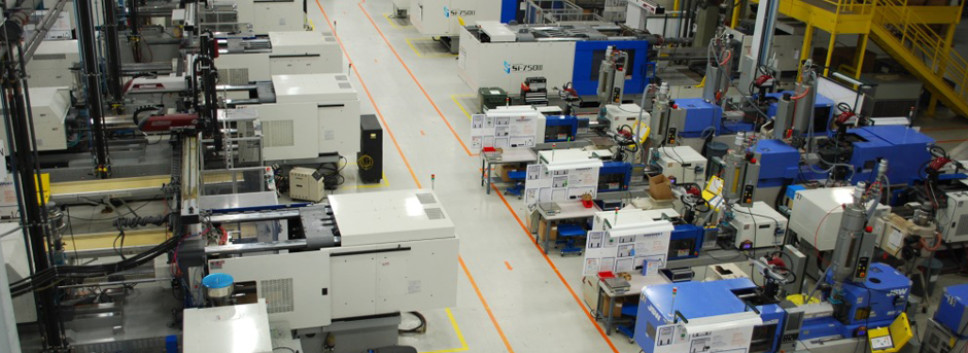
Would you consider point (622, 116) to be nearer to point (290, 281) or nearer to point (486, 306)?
point (486, 306)

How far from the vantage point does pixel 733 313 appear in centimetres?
933

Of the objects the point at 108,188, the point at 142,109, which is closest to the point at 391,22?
the point at 142,109

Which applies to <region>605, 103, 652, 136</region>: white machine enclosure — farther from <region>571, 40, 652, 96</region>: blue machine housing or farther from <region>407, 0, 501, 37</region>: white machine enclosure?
<region>407, 0, 501, 37</region>: white machine enclosure

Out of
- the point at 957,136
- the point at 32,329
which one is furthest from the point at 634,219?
the point at 957,136

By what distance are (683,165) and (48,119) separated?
362 inches

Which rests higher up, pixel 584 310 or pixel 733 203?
pixel 733 203

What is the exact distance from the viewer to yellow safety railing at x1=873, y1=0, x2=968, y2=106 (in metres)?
18.6

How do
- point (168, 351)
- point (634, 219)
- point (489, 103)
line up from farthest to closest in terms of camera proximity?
1. point (489, 103)
2. point (634, 219)
3. point (168, 351)

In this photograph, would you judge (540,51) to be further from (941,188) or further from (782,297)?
(782,297)

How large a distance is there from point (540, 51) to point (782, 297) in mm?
9328

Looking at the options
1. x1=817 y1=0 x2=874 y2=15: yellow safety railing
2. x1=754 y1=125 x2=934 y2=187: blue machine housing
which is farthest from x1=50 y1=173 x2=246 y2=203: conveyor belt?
x1=817 y1=0 x2=874 y2=15: yellow safety railing

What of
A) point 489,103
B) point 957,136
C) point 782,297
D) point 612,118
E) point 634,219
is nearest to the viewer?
point 782,297

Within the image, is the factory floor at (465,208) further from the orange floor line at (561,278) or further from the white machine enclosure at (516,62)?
the white machine enclosure at (516,62)

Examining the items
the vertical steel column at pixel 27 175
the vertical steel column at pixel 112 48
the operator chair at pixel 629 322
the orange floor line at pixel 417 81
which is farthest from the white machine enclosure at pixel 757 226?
the vertical steel column at pixel 112 48
